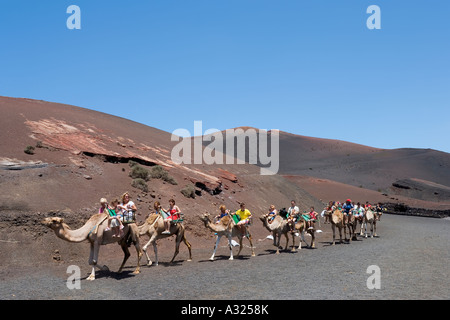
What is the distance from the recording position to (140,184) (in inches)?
1006

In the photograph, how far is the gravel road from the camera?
11.1m

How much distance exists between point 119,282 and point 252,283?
4.16 m

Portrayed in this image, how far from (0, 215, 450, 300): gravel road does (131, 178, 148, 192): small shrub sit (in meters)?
6.93

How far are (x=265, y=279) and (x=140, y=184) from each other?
14.2 metres

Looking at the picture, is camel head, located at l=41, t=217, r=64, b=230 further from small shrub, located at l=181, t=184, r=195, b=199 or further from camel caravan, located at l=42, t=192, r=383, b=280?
small shrub, located at l=181, t=184, r=195, b=199

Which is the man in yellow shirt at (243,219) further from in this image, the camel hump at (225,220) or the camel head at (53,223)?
the camel head at (53,223)

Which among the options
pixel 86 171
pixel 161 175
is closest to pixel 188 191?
pixel 161 175

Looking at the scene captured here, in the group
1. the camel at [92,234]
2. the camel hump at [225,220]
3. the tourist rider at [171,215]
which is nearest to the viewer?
the camel at [92,234]

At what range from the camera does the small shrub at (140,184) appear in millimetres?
25378

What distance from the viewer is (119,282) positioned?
42.5 feet

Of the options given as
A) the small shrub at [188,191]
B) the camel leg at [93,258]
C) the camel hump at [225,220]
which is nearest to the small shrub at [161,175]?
the small shrub at [188,191]

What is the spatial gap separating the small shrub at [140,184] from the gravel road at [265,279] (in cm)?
693

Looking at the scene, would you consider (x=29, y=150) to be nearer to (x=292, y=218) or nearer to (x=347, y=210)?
(x=292, y=218)
